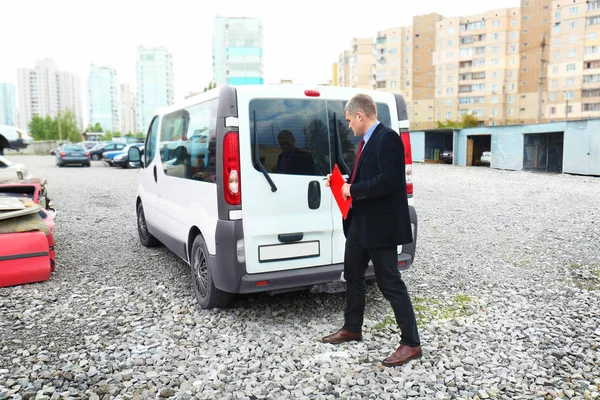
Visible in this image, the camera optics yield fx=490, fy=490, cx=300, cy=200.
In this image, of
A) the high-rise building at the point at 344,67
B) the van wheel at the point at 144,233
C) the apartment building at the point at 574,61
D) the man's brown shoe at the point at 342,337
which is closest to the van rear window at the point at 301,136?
the man's brown shoe at the point at 342,337

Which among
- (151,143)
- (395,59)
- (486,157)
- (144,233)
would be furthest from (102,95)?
(151,143)

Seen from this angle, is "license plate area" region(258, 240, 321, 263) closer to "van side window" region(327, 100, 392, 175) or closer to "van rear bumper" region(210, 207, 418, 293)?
"van rear bumper" region(210, 207, 418, 293)

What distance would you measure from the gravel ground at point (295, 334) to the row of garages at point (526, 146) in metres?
19.7

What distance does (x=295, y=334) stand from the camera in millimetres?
4238

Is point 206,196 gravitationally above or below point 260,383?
above

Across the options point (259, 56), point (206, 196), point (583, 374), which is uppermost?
point (259, 56)

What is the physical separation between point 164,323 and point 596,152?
2474 cm

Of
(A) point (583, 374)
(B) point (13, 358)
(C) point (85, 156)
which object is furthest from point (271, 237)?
(C) point (85, 156)

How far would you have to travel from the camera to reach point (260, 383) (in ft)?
11.0

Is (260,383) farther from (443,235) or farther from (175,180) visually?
(443,235)

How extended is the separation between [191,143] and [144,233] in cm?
308

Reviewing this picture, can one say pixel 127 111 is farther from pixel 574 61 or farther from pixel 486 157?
pixel 486 157

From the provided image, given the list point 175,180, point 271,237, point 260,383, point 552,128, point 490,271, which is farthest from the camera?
point 552,128

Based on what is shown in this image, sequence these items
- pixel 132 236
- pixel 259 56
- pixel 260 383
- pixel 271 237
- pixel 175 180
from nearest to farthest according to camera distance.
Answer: pixel 260 383, pixel 271 237, pixel 175 180, pixel 132 236, pixel 259 56
